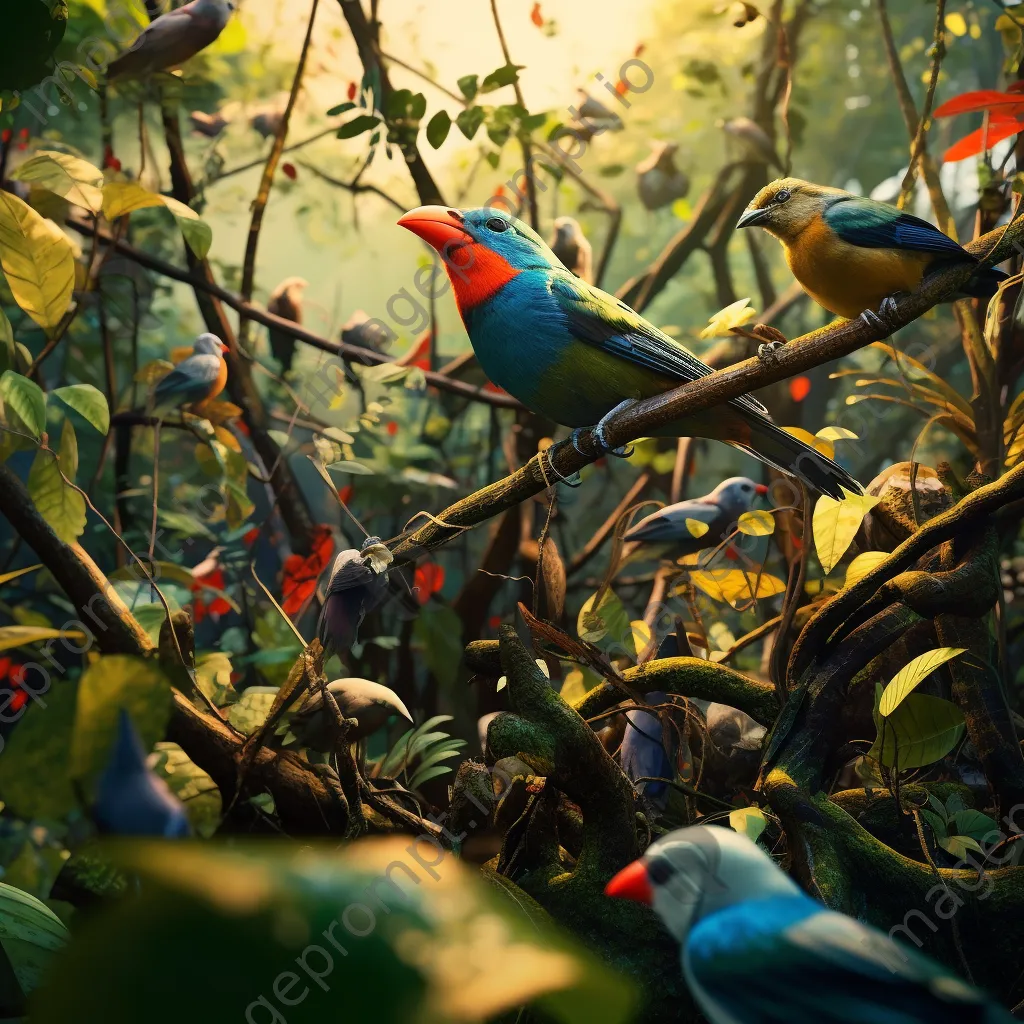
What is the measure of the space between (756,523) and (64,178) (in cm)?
129

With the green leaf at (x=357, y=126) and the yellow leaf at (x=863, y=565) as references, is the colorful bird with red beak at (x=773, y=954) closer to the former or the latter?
the yellow leaf at (x=863, y=565)

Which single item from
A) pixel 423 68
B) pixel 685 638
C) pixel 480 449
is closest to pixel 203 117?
pixel 423 68

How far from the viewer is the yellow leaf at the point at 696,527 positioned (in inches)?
61.3

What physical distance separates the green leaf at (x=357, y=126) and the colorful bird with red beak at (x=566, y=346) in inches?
30.7

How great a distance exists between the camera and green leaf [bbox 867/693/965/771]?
1.04 meters

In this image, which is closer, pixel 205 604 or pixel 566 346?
pixel 566 346

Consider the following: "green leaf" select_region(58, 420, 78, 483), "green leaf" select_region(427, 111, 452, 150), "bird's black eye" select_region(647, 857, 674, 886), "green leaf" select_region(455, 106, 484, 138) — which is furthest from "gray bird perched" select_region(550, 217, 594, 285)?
"bird's black eye" select_region(647, 857, 674, 886)

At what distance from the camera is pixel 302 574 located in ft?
6.23

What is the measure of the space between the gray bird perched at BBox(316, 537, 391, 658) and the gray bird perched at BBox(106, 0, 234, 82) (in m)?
1.16

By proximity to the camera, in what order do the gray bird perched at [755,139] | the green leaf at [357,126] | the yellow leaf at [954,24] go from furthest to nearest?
the gray bird perched at [755,139] → the yellow leaf at [954,24] → the green leaf at [357,126]

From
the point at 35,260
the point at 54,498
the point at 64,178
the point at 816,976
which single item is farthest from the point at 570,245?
the point at 816,976

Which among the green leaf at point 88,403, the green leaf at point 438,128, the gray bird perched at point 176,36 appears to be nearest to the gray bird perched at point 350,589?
the green leaf at point 88,403

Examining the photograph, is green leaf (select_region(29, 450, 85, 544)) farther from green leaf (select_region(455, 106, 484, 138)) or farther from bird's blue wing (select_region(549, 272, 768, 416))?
green leaf (select_region(455, 106, 484, 138))

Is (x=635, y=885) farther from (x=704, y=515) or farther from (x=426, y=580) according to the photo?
(x=426, y=580)
